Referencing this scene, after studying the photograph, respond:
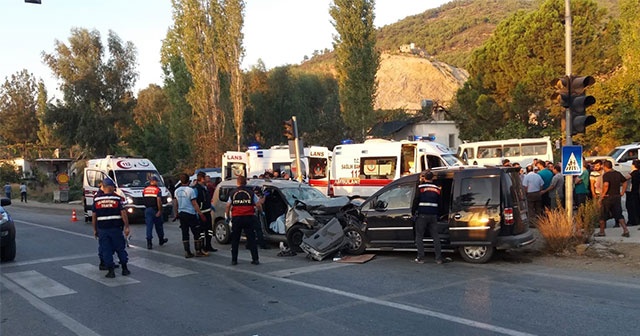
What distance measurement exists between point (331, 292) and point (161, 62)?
39.1 m

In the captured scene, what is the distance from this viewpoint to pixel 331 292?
24.6 ft

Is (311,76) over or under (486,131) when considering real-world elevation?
over

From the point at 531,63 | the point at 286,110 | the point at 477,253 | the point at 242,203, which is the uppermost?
the point at 531,63

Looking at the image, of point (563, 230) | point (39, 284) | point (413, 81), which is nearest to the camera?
point (39, 284)

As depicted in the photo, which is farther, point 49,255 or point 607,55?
point 607,55

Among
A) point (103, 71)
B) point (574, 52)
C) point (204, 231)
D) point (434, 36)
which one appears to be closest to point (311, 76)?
point (103, 71)

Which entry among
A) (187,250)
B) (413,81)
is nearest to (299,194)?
(187,250)

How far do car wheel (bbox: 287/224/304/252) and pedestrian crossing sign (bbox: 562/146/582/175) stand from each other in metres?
5.63

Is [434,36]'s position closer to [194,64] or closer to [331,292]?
[194,64]

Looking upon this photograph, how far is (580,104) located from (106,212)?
929 centimetres

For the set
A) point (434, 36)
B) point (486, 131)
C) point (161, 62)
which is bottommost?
point (486, 131)

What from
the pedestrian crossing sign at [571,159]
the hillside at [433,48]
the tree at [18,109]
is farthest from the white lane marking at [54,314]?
the tree at [18,109]

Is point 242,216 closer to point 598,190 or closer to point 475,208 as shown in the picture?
point 475,208

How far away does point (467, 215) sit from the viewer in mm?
9438
